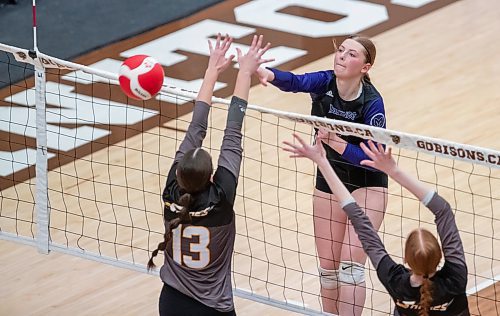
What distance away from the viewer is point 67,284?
913 cm

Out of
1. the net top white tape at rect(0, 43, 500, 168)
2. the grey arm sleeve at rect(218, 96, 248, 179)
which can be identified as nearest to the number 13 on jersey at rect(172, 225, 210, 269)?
the grey arm sleeve at rect(218, 96, 248, 179)

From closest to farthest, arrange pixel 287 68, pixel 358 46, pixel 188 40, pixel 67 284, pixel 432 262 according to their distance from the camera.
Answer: pixel 432 262
pixel 358 46
pixel 67 284
pixel 287 68
pixel 188 40

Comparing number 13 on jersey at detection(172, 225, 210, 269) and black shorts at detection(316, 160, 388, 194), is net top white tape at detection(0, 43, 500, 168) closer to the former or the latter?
black shorts at detection(316, 160, 388, 194)

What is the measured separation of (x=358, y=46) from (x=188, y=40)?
6.01 m

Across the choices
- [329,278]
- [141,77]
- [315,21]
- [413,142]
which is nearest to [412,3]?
[315,21]

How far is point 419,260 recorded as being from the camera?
18.7ft

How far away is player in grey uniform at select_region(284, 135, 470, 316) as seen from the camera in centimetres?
573

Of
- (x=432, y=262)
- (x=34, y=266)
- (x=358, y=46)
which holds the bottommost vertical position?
(x=34, y=266)

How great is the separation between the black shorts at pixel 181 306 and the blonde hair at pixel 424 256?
1383 mm

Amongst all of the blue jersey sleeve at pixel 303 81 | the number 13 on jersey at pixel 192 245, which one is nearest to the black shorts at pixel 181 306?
the number 13 on jersey at pixel 192 245

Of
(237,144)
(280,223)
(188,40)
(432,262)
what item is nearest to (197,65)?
(188,40)

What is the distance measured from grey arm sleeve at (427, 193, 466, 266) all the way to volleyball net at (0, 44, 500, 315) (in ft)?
6.09

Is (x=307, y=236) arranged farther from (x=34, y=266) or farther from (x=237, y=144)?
(x=237, y=144)

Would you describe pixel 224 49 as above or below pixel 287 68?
above
